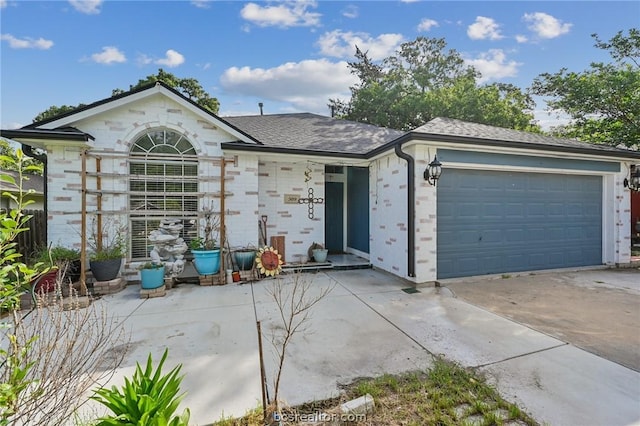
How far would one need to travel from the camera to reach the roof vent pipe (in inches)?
213

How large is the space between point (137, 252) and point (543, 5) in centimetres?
1088

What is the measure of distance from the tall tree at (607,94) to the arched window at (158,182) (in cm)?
1463

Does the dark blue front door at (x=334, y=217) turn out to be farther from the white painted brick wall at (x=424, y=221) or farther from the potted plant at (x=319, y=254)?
the white painted brick wall at (x=424, y=221)

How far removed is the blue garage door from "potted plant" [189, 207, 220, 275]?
456cm

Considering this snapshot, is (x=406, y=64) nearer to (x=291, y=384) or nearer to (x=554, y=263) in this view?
(x=554, y=263)

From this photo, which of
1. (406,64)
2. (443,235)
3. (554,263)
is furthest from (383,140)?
(406,64)

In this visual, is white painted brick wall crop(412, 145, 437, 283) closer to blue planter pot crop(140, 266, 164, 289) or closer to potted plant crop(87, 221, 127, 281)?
blue planter pot crop(140, 266, 164, 289)

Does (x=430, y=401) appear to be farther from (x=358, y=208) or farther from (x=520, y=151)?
(x=358, y=208)

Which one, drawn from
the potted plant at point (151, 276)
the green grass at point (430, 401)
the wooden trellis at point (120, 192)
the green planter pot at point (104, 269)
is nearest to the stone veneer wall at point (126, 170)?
the wooden trellis at point (120, 192)

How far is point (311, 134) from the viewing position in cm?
829

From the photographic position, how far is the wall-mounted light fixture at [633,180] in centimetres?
688

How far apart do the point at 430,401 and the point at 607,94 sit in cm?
1441

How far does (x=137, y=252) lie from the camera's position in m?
5.94

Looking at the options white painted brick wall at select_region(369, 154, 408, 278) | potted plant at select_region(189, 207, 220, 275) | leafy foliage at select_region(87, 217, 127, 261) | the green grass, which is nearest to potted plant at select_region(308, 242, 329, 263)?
white painted brick wall at select_region(369, 154, 408, 278)
